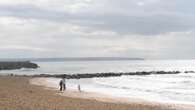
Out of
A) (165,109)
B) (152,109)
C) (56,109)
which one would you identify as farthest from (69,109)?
(165,109)

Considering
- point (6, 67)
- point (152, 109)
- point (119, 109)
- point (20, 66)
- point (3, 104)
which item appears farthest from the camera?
point (20, 66)

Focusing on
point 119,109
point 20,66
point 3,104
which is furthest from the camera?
point 20,66

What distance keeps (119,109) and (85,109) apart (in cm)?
230

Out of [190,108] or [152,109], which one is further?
[190,108]

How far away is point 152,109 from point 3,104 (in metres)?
9.39

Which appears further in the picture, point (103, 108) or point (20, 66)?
point (20, 66)

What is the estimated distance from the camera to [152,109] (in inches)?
1004

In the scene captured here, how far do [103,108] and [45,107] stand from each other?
3.89m

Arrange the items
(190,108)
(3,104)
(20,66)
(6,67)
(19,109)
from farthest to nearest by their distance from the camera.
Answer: (20,66)
(6,67)
(190,108)
(3,104)
(19,109)

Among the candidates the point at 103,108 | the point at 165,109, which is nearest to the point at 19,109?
the point at 103,108

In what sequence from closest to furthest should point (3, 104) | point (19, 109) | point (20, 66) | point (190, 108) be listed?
point (19, 109)
point (3, 104)
point (190, 108)
point (20, 66)

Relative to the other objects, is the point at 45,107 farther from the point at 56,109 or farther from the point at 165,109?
the point at 165,109

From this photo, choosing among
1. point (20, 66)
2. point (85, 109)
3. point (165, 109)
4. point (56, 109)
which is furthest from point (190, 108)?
point (20, 66)

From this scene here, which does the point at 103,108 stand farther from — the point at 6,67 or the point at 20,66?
the point at 20,66
